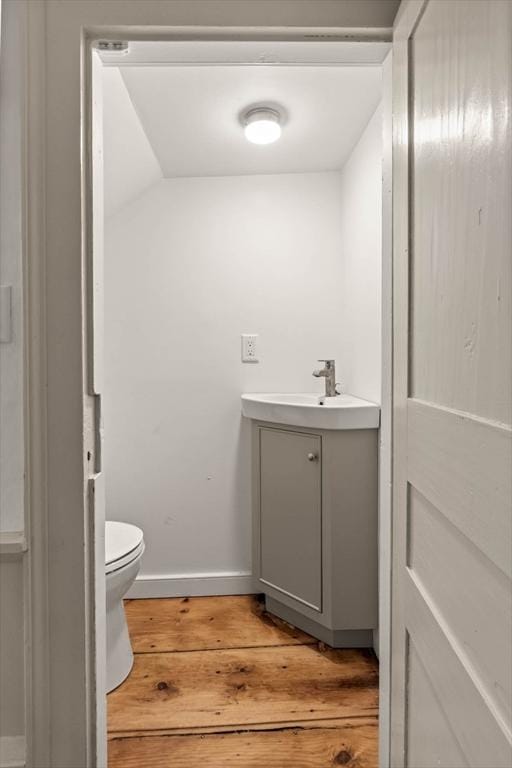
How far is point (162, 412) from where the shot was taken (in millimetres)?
2039

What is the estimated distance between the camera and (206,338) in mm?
2043

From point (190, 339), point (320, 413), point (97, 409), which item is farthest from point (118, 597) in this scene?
point (190, 339)

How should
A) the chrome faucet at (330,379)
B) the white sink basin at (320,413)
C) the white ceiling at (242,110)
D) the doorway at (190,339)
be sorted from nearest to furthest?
the white ceiling at (242,110)
the white sink basin at (320,413)
the chrome faucet at (330,379)
the doorway at (190,339)

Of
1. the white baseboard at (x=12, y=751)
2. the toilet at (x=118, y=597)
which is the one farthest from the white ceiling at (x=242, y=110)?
the white baseboard at (x=12, y=751)

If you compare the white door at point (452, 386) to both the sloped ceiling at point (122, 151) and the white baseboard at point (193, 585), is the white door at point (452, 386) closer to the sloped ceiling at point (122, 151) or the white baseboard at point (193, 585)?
the sloped ceiling at point (122, 151)

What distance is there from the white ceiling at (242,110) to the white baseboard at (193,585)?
6.13ft

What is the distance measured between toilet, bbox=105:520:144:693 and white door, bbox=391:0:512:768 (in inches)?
34.0

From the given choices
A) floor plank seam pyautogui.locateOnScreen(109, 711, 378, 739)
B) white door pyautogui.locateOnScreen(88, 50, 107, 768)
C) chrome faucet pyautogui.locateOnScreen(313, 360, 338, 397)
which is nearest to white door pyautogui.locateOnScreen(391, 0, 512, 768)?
floor plank seam pyautogui.locateOnScreen(109, 711, 378, 739)

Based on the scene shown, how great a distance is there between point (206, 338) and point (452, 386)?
1.54 metres

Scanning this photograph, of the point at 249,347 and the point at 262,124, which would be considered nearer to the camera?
the point at 262,124

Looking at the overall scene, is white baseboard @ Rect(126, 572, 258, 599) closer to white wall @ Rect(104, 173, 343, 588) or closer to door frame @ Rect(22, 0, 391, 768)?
white wall @ Rect(104, 173, 343, 588)

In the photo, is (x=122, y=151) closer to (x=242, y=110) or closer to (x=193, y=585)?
(x=242, y=110)

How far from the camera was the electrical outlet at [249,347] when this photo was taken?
2047 millimetres

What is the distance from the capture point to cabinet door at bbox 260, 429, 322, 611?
161 cm
